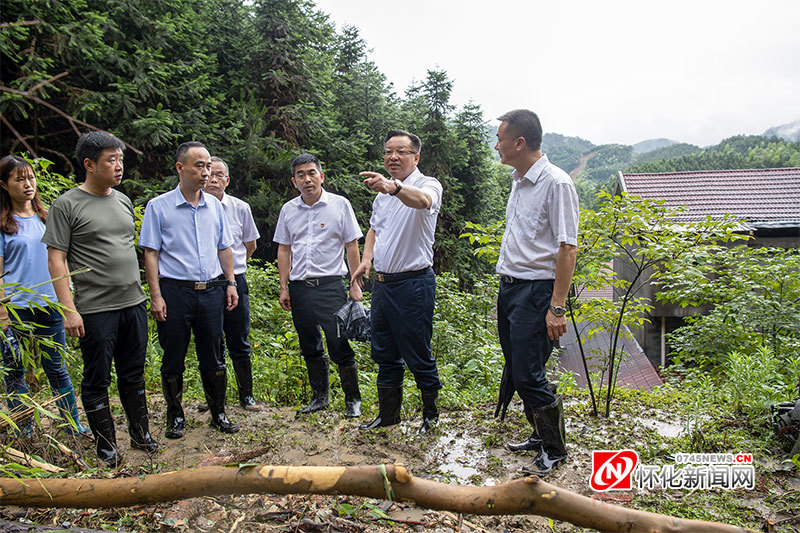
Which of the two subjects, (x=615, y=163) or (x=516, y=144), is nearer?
(x=516, y=144)

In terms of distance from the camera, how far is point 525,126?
3.29m

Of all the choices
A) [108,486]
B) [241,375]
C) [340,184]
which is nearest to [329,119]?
[340,184]

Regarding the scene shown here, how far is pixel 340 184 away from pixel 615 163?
125m

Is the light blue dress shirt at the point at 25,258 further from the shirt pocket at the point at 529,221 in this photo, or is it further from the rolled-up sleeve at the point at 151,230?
the shirt pocket at the point at 529,221

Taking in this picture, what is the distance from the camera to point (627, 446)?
374cm

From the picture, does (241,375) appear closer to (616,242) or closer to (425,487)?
(425,487)

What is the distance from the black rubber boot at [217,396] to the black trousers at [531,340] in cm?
231

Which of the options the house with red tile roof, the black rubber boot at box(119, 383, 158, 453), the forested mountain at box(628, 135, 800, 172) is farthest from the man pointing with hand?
the forested mountain at box(628, 135, 800, 172)

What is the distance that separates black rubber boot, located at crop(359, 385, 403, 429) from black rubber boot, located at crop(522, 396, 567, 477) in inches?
45.5

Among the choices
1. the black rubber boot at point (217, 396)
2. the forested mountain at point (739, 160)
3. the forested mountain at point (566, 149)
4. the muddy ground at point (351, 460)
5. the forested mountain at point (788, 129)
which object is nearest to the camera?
the muddy ground at point (351, 460)

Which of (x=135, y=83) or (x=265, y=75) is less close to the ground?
(x=265, y=75)

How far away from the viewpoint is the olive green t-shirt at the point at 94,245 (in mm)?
3203

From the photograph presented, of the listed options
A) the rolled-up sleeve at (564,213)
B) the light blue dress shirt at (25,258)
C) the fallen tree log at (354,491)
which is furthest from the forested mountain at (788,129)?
the light blue dress shirt at (25,258)

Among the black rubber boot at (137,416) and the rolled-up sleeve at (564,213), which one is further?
the black rubber boot at (137,416)
